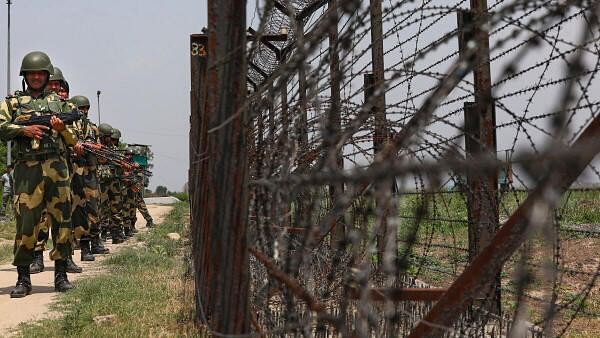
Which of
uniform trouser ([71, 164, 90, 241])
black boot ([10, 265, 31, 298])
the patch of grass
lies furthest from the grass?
the patch of grass

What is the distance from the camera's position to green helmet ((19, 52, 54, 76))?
5730mm

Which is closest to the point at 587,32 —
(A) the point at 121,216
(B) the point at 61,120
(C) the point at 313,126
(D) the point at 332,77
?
(D) the point at 332,77

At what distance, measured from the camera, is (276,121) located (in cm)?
180

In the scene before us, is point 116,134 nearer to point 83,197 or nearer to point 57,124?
point 83,197

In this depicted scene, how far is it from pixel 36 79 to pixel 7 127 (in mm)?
579

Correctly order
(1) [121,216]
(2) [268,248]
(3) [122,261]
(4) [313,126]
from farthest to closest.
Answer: (1) [121,216], (3) [122,261], (4) [313,126], (2) [268,248]

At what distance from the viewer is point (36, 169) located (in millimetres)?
5605

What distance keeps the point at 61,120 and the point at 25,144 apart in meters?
0.33

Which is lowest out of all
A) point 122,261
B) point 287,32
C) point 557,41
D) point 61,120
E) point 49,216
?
point 122,261

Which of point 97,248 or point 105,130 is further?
point 105,130

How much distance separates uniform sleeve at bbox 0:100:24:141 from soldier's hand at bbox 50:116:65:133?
240mm

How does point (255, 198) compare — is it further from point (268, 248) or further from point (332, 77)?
point (332, 77)

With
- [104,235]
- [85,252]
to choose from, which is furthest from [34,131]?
[104,235]

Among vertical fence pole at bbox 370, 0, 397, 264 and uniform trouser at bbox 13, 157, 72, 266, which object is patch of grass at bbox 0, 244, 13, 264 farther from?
vertical fence pole at bbox 370, 0, 397, 264
